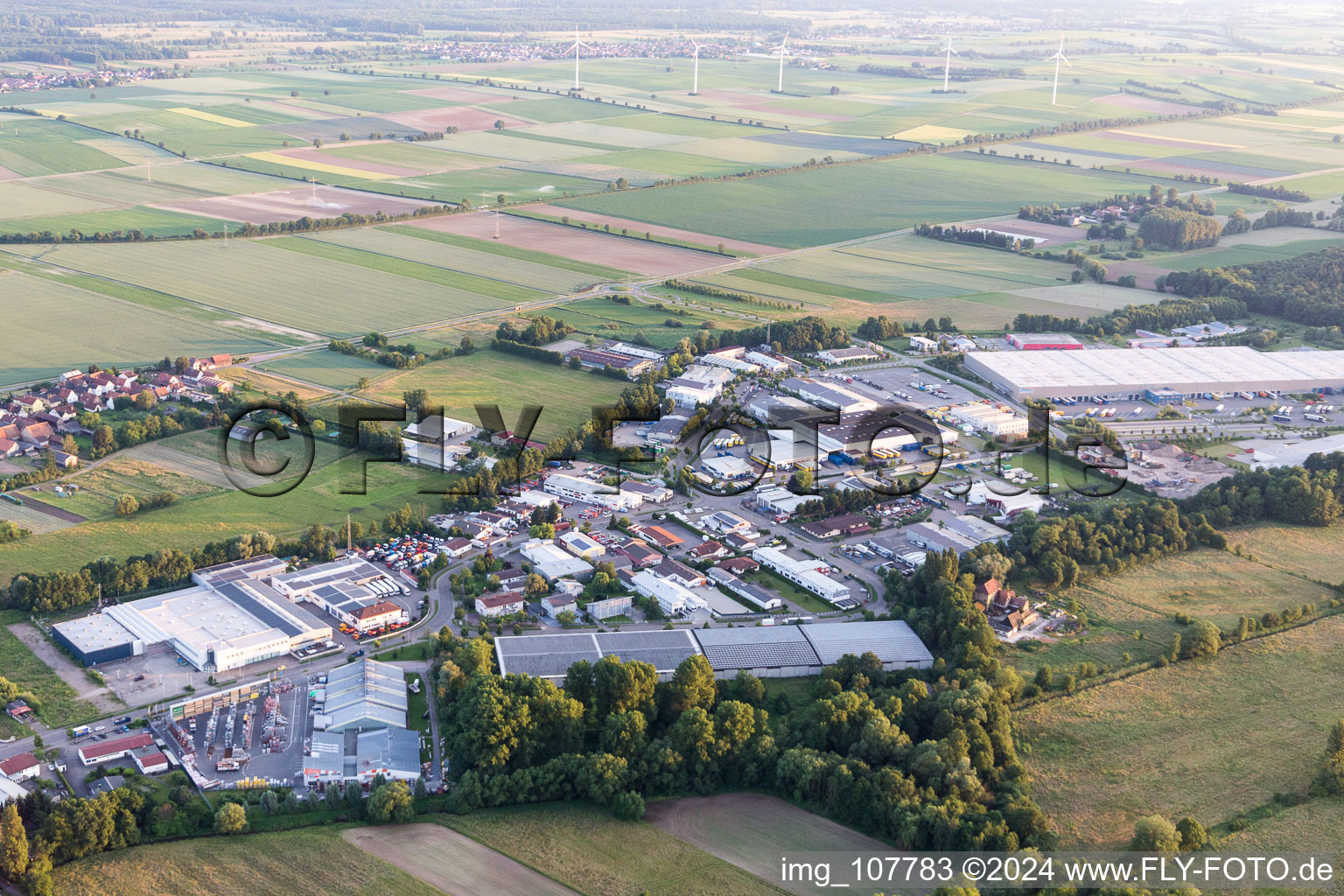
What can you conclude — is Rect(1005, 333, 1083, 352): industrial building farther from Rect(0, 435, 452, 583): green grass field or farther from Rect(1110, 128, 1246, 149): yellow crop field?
Rect(1110, 128, 1246, 149): yellow crop field

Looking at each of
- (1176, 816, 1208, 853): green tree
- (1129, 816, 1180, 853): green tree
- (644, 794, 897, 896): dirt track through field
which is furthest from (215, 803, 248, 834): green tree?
(1176, 816, 1208, 853): green tree

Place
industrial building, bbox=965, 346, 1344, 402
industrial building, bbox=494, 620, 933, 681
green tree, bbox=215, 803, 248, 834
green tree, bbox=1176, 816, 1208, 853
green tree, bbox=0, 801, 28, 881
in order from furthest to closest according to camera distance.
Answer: industrial building, bbox=965, 346, 1344, 402, industrial building, bbox=494, 620, 933, 681, green tree, bbox=215, 803, 248, 834, green tree, bbox=1176, 816, 1208, 853, green tree, bbox=0, 801, 28, 881

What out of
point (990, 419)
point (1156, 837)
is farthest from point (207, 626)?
point (990, 419)

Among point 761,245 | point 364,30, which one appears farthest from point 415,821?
point 364,30

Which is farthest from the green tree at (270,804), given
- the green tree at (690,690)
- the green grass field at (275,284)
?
the green grass field at (275,284)

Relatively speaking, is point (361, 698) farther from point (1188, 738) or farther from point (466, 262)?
point (466, 262)

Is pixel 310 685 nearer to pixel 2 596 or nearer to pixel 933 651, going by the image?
pixel 2 596
